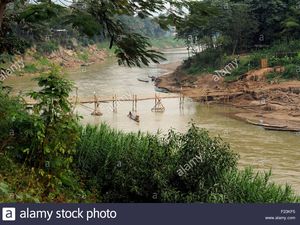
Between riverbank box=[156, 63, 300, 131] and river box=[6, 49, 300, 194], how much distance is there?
45.5 inches

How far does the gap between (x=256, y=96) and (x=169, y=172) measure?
24.4m

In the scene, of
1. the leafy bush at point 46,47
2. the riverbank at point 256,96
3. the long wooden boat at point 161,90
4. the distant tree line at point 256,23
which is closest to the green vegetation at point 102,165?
the riverbank at point 256,96

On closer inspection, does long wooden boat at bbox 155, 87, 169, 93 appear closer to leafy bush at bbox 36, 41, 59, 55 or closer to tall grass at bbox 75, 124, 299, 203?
leafy bush at bbox 36, 41, 59, 55

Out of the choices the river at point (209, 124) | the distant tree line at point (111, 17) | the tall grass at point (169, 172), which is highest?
the distant tree line at point (111, 17)

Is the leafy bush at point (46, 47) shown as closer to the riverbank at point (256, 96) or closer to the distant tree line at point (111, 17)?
the riverbank at point (256, 96)

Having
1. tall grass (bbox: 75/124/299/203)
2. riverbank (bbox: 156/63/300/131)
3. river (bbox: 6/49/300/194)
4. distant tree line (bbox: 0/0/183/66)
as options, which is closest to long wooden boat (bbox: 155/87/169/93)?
riverbank (bbox: 156/63/300/131)

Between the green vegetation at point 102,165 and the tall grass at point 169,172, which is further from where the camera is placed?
the tall grass at point 169,172

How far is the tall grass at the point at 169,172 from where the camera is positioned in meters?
9.12

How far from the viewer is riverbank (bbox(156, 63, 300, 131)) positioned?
92.9ft

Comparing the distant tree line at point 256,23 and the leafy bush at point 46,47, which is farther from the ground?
the distant tree line at point 256,23

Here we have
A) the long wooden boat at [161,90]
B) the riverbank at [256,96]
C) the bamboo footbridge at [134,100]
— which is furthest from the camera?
the long wooden boat at [161,90]

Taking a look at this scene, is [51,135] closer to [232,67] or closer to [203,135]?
[203,135]

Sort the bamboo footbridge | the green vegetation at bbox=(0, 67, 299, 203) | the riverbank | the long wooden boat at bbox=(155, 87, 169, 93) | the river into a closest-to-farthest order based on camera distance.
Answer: the green vegetation at bbox=(0, 67, 299, 203) → the river → the riverbank → the bamboo footbridge → the long wooden boat at bbox=(155, 87, 169, 93)

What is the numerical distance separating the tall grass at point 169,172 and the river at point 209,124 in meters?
7.29
